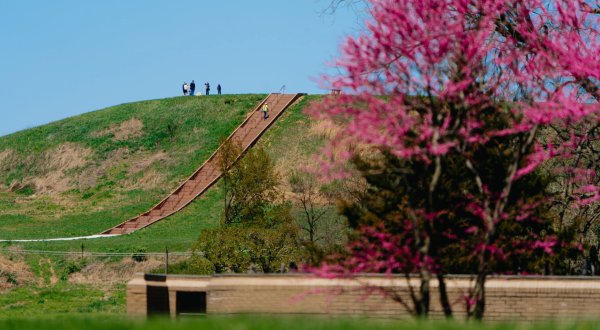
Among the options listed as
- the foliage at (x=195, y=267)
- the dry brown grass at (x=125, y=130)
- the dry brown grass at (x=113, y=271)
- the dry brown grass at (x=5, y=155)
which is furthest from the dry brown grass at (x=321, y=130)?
the foliage at (x=195, y=267)

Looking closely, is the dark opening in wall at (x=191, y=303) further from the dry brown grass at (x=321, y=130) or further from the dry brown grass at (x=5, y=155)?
the dry brown grass at (x=5, y=155)

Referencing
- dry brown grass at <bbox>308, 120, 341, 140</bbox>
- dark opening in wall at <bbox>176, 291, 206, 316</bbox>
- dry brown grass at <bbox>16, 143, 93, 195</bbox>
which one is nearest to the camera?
dark opening in wall at <bbox>176, 291, 206, 316</bbox>

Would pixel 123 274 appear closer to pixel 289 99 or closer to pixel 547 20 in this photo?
pixel 547 20

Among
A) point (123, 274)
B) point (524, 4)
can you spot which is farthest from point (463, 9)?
point (123, 274)

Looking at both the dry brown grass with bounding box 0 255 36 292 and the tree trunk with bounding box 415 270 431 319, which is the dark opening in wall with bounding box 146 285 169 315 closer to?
the tree trunk with bounding box 415 270 431 319

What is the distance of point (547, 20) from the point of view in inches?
1077

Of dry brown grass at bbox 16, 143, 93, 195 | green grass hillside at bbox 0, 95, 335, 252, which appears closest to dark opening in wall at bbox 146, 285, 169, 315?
green grass hillside at bbox 0, 95, 335, 252

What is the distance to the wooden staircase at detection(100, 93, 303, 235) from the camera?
69.4 m

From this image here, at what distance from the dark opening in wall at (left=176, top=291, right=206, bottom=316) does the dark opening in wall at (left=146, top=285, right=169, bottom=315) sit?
53cm

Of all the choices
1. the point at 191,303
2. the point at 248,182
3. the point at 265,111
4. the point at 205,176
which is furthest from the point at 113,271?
the point at 265,111

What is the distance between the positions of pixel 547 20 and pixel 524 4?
2.98ft

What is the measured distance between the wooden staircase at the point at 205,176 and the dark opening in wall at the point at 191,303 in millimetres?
30427

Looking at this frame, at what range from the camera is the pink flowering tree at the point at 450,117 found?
2144 cm

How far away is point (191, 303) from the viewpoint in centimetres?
2909
